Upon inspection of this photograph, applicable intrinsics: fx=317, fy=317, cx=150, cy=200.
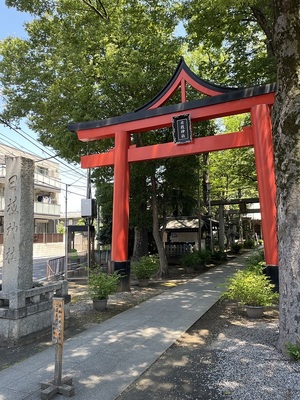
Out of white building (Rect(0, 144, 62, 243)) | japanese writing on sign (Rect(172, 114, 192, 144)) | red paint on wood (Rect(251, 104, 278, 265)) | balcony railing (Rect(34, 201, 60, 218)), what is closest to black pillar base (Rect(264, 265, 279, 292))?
red paint on wood (Rect(251, 104, 278, 265))

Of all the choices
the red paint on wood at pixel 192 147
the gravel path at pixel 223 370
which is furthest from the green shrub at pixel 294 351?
the red paint on wood at pixel 192 147

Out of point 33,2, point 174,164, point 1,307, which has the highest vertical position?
point 33,2

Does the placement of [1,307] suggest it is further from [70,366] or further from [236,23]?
[236,23]

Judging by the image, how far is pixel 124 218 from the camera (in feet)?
35.4

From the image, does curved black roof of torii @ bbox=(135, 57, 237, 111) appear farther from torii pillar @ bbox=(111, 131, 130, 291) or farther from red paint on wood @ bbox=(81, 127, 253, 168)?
torii pillar @ bbox=(111, 131, 130, 291)

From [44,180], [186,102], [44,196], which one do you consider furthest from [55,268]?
[44,196]

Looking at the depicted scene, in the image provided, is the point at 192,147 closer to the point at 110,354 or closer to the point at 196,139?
the point at 196,139

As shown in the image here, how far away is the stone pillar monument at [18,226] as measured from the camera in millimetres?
6051

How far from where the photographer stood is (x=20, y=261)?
6.05 meters

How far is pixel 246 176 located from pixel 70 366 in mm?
24371

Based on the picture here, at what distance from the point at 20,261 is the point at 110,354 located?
2463 millimetres

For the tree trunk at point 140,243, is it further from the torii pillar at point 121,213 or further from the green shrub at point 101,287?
the green shrub at point 101,287

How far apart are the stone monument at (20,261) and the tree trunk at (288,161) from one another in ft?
14.3

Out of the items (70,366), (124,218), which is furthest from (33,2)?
(70,366)
